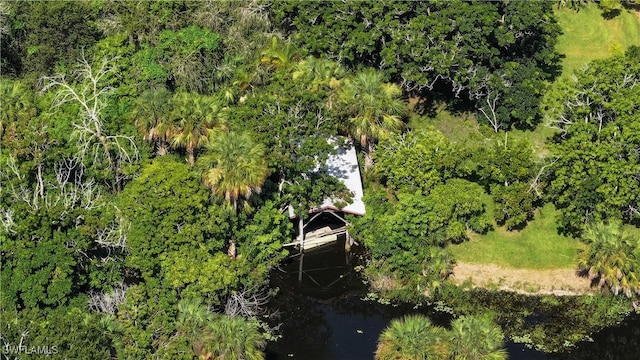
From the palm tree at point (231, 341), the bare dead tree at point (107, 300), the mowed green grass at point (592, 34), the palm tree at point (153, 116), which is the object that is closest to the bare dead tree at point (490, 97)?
the mowed green grass at point (592, 34)

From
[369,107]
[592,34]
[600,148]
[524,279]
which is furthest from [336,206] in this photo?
[592,34]

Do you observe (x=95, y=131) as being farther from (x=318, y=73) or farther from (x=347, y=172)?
(x=347, y=172)

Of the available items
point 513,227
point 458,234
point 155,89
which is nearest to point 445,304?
point 458,234

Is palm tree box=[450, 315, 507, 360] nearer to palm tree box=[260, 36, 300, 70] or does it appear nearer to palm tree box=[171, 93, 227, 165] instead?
palm tree box=[171, 93, 227, 165]

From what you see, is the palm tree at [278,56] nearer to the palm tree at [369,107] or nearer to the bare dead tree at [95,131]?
the palm tree at [369,107]

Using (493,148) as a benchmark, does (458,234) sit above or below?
below

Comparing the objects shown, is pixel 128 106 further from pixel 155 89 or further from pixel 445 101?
pixel 445 101
